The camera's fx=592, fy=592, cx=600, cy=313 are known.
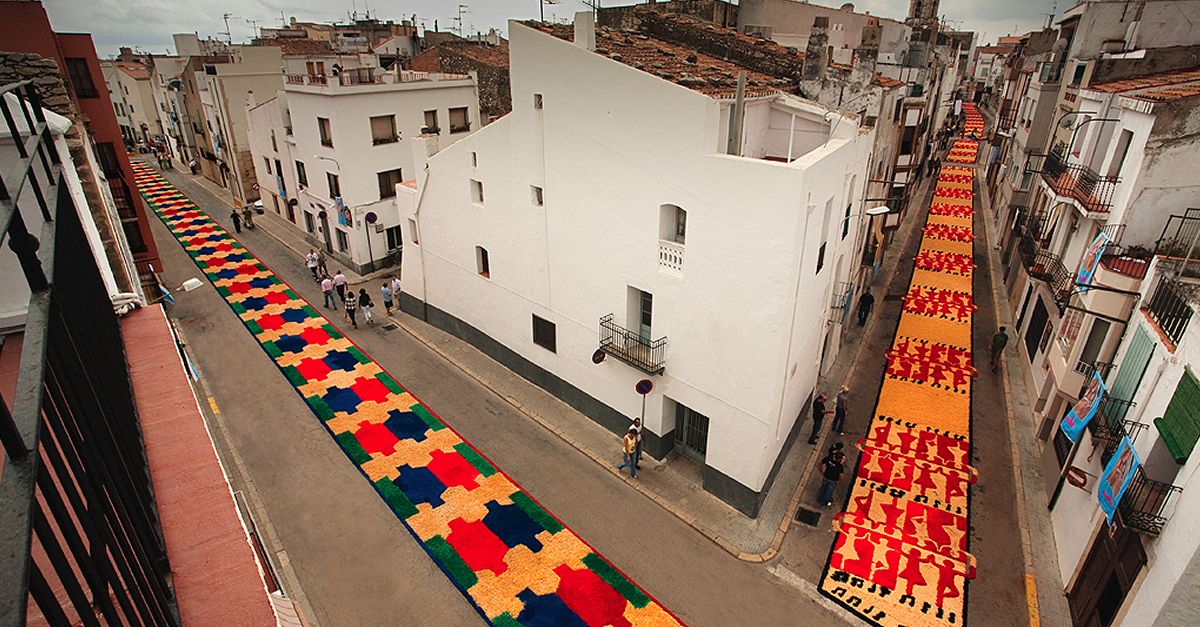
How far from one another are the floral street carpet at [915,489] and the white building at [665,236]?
8.02 feet

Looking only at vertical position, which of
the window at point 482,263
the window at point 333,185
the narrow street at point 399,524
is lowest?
the narrow street at point 399,524

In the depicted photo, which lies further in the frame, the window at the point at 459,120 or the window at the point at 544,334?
the window at the point at 459,120

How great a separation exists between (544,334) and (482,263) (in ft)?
11.8

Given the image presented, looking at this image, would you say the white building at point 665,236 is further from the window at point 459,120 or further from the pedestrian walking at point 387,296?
the window at point 459,120

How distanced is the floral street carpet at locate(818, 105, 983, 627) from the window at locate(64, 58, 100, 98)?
100.0 feet

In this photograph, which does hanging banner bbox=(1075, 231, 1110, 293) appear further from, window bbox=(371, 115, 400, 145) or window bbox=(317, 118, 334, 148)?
window bbox=(317, 118, 334, 148)

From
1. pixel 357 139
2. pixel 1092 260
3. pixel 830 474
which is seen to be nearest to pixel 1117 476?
pixel 830 474

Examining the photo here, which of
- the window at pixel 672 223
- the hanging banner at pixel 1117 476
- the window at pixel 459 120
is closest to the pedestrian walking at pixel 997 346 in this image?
the hanging banner at pixel 1117 476

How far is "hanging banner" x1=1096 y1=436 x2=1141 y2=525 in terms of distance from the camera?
10.3 m

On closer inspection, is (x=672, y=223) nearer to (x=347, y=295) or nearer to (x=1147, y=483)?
(x=1147, y=483)

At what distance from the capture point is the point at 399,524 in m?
14.5

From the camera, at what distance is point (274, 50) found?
38.8 metres

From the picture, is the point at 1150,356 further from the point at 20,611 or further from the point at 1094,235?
the point at 20,611

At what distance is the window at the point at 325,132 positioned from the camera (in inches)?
1037
